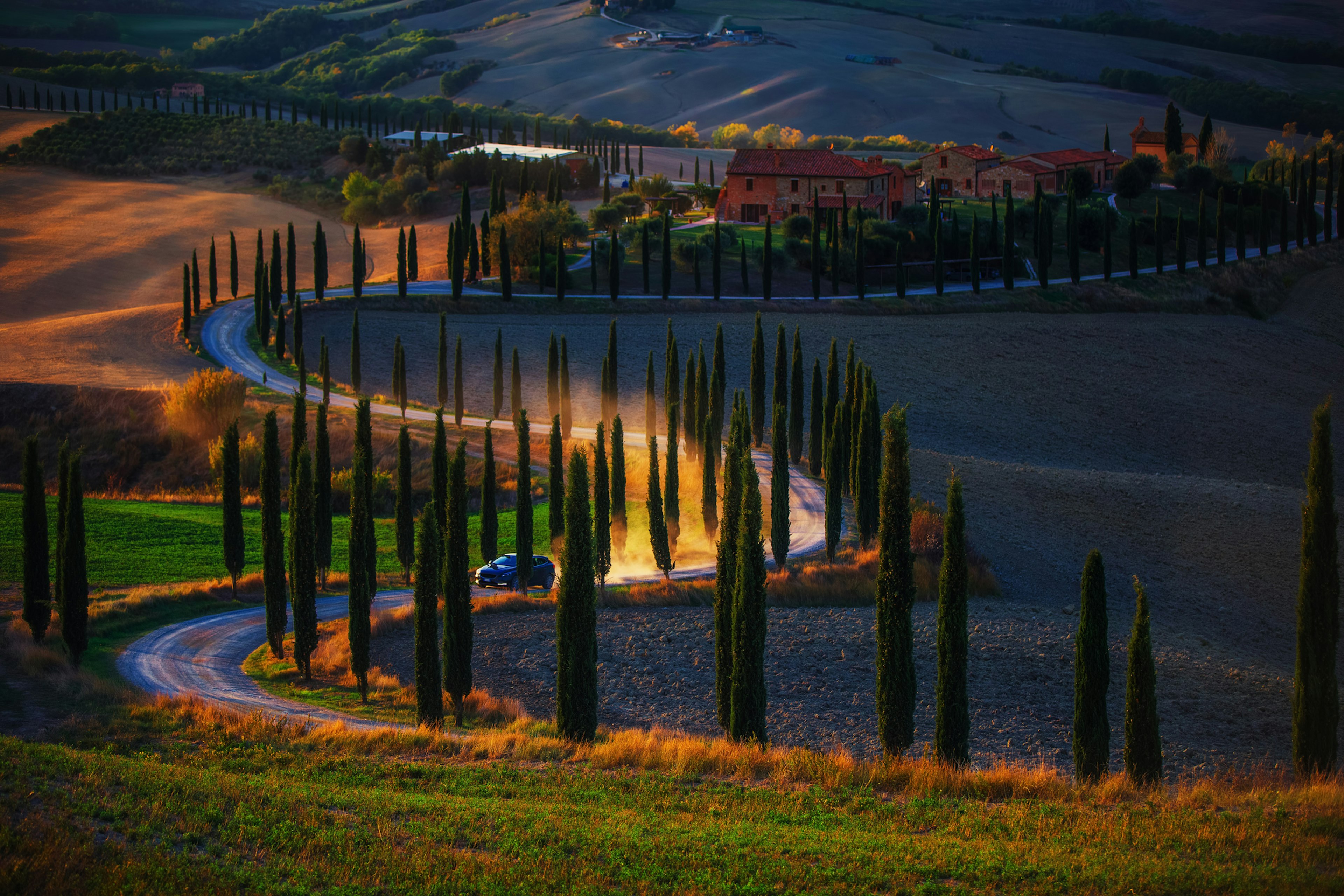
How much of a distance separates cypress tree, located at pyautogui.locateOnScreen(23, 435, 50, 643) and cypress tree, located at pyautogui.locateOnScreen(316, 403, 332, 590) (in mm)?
5880

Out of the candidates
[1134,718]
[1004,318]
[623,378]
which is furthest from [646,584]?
[1004,318]

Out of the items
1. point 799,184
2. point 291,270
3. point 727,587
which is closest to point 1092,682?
point 727,587

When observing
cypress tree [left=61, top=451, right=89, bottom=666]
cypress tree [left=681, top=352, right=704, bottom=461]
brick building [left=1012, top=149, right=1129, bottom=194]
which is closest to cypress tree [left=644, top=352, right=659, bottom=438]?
cypress tree [left=681, top=352, right=704, bottom=461]

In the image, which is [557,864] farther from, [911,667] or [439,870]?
[911,667]

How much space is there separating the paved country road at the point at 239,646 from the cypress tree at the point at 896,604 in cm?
682

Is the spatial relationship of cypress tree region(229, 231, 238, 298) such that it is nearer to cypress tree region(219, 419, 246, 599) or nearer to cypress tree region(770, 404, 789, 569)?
cypress tree region(219, 419, 246, 599)

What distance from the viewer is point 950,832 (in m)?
16.5

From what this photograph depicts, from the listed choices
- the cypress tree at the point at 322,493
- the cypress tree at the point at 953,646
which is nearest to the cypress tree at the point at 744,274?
the cypress tree at the point at 322,493

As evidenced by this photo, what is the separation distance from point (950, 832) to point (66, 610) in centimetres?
2203

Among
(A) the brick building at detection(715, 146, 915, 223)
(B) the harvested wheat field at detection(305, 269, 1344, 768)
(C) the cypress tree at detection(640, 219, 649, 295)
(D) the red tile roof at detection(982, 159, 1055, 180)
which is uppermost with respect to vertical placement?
(D) the red tile roof at detection(982, 159, 1055, 180)

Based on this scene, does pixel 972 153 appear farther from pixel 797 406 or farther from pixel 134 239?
pixel 134 239

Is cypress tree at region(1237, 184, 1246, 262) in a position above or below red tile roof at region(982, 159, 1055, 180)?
below

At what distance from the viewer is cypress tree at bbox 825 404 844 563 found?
36750 mm

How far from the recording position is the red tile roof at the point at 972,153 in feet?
335
